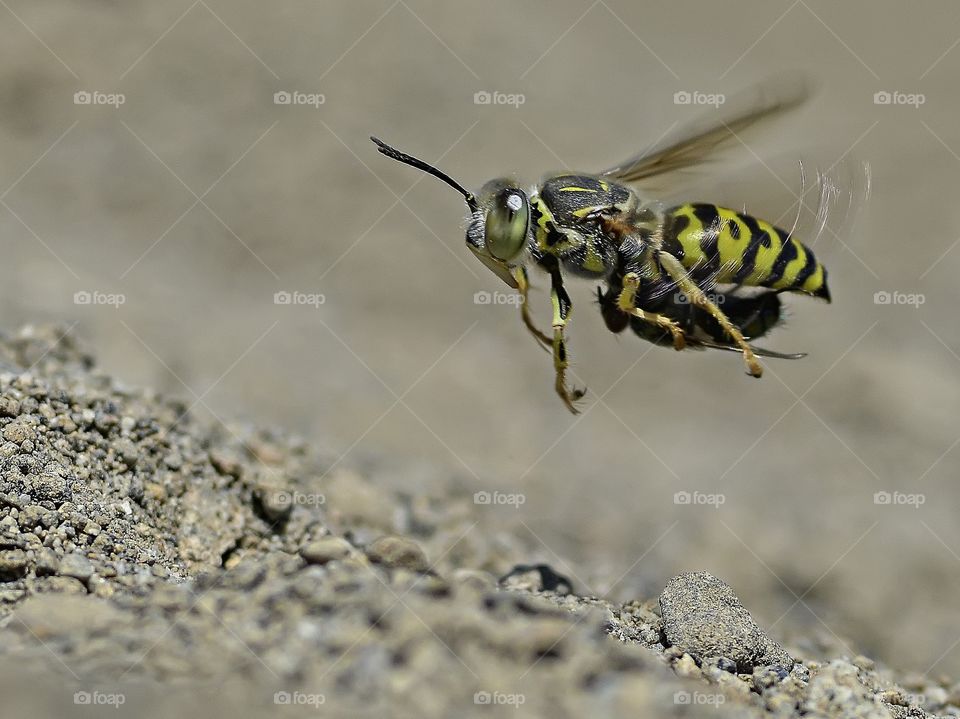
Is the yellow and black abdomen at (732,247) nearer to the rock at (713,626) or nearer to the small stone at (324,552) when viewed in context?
the rock at (713,626)

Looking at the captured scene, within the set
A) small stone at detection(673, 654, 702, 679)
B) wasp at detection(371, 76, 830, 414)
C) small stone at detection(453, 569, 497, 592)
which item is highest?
wasp at detection(371, 76, 830, 414)

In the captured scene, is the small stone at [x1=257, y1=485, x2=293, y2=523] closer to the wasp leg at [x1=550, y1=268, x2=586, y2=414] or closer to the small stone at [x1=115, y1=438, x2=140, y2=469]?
the small stone at [x1=115, y1=438, x2=140, y2=469]

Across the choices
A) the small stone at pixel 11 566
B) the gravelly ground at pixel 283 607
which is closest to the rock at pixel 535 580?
the gravelly ground at pixel 283 607

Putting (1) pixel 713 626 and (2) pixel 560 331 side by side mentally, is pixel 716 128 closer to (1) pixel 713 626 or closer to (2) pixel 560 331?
(2) pixel 560 331

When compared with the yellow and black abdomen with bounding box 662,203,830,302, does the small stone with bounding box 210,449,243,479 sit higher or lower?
lower

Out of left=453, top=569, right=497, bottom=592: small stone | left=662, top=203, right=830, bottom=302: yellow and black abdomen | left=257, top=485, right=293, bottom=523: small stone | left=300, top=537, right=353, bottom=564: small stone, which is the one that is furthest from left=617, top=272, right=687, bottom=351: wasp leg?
left=257, top=485, right=293, bottom=523: small stone

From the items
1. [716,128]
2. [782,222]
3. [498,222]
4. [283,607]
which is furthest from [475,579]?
[716,128]
